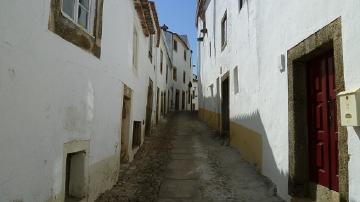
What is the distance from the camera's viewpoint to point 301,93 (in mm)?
5258

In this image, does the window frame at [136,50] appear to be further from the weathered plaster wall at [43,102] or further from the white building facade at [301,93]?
the weathered plaster wall at [43,102]

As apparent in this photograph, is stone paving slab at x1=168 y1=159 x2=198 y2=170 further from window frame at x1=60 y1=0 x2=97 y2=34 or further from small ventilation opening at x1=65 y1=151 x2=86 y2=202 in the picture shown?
window frame at x1=60 y1=0 x2=97 y2=34

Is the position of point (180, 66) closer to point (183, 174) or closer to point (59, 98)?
point (183, 174)

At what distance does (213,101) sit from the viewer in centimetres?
1511

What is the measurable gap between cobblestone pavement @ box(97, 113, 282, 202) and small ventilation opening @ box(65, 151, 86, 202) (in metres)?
0.95

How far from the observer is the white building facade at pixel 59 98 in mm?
3129

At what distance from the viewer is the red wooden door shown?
4480mm

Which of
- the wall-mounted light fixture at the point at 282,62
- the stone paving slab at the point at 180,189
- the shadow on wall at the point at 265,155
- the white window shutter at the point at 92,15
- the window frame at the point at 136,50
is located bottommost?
the stone paving slab at the point at 180,189

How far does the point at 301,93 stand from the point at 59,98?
3.36 m

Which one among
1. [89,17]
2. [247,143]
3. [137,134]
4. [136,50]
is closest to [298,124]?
[247,143]

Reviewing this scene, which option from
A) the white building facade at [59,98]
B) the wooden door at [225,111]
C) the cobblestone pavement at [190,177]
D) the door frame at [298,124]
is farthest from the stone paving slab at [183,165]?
the door frame at [298,124]

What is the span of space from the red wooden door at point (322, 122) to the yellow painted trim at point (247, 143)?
220 centimetres

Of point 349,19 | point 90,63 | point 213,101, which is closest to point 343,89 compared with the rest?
point 349,19

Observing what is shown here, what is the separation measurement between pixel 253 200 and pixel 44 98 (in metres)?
3.96
